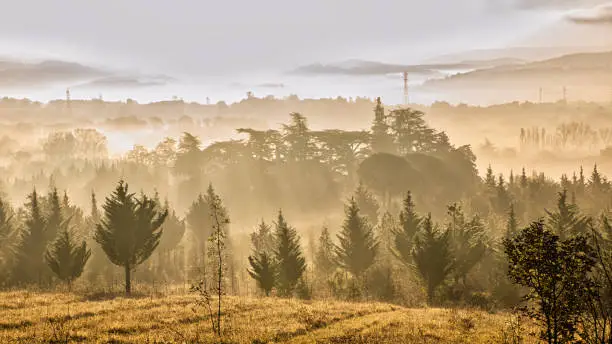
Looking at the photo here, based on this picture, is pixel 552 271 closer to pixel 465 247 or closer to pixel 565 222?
pixel 465 247

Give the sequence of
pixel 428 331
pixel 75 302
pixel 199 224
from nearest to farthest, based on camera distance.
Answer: pixel 428 331 → pixel 75 302 → pixel 199 224

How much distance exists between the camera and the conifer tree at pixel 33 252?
164 feet

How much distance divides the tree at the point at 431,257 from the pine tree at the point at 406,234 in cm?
724

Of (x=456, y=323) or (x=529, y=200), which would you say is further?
(x=529, y=200)

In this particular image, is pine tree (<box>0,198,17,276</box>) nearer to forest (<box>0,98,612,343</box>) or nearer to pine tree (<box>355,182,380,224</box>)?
forest (<box>0,98,612,343</box>)

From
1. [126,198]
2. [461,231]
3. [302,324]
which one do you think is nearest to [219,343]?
[302,324]

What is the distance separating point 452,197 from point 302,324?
66337 millimetres

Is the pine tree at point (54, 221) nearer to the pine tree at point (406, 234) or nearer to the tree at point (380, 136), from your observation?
the pine tree at point (406, 234)

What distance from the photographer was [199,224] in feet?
243

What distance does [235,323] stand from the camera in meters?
26.1

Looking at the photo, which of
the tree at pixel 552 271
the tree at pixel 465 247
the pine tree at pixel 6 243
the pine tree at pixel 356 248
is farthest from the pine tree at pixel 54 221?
the tree at pixel 552 271

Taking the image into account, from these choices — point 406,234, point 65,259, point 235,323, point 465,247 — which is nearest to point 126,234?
point 65,259

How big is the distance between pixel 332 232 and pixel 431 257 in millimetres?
42505

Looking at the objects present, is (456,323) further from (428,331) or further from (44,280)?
(44,280)
